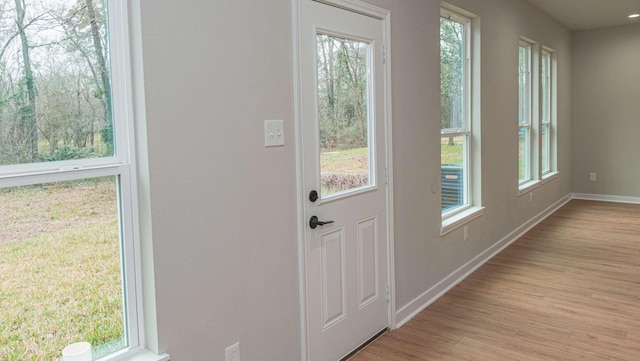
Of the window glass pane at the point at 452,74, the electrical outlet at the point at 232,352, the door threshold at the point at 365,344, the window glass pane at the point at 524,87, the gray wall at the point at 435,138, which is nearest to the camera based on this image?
the electrical outlet at the point at 232,352

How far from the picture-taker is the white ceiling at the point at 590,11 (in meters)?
5.79

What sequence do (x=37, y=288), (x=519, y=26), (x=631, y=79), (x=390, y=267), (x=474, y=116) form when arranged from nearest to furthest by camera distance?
(x=37, y=288)
(x=390, y=267)
(x=474, y=116)
(x=519, y=26)
(x=631, y=79)

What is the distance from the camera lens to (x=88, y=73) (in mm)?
1678

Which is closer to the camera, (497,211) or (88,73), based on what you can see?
(88,73)

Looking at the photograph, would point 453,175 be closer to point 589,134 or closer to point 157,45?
point 157,45

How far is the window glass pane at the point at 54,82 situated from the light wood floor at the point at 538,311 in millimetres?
1945

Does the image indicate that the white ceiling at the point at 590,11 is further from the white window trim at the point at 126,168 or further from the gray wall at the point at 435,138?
the white window trim at the point at 126,168

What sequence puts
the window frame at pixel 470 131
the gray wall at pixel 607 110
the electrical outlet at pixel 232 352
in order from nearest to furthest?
Answer: 1. the electrical outlet at pixel 232 352
2. the window frame at pixel 470 131
3. the gray wall at pixel 607 110

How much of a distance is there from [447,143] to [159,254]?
293cm

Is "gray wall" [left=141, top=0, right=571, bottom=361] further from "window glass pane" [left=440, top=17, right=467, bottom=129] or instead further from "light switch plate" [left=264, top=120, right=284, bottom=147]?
"window glass pane" [left=440, top=17, right=467, bottom=129]

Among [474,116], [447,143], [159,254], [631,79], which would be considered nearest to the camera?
[159,254]

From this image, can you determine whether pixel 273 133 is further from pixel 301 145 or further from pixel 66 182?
pixel 66 182

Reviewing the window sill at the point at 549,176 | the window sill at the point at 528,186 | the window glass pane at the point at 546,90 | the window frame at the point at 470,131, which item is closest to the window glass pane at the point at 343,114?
the window frame at the point at 470,131

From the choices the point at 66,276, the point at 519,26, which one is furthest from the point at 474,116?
the point at 66,276
